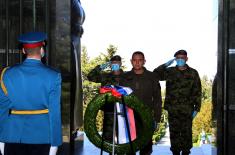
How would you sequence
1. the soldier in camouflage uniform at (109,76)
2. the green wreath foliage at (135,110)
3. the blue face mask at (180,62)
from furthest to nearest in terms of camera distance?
the blue face mask at (180,62) → the soldier in camouflage uniform at (109,76) → the green wreath foliage at (135,110)

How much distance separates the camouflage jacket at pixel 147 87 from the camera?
6172mm

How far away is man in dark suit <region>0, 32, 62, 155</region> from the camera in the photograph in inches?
132

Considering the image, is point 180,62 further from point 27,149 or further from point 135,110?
point 27,149

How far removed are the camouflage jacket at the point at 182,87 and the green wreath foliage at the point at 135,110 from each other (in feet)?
5.24

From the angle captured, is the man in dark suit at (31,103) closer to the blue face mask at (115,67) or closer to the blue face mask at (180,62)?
the blue face mask at (115,67)

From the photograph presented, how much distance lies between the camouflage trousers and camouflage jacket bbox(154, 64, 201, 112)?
3.8 inches

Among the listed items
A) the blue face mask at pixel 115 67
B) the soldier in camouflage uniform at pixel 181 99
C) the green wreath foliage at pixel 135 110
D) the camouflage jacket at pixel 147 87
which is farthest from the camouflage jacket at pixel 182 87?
the green wreath foliage at pixel 135 110

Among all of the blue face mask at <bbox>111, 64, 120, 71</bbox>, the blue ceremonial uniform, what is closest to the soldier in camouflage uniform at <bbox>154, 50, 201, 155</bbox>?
the blue face mask at <bbox>111, 64, 120, 71</bbox>

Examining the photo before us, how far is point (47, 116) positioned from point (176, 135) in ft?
11.4

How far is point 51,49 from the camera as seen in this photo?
216 inches

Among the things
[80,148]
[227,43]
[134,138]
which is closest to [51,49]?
[134,138]

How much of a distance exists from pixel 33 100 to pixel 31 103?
26 mm

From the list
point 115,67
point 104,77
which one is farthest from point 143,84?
point 104,77

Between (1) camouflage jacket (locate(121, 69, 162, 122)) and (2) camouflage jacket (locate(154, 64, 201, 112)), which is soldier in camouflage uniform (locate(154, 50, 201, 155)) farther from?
(1) camouflage jacket (locate(121, 69, 162, 122))
